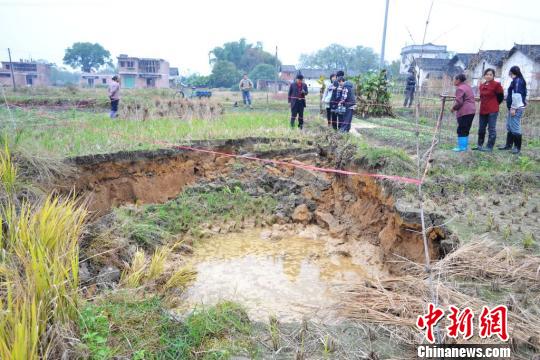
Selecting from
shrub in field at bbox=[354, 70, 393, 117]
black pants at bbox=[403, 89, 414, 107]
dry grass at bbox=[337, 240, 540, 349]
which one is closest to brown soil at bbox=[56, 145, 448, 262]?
dry grass at bbox=[337, 240, 540, 349]

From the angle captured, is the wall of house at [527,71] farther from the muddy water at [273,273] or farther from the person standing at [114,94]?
the person standing at [114,94]

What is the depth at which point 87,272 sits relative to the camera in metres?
4.40

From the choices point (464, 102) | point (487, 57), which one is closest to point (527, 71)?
point (487, 57)

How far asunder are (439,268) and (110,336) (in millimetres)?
3118

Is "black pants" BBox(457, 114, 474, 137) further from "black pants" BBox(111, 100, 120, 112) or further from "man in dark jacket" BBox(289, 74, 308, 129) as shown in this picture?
"black pants" BBox(111, 100, 120, 112)

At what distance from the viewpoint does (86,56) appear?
200 ft

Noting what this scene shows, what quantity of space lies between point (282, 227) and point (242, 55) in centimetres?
4531

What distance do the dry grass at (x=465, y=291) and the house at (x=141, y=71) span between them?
46855mm

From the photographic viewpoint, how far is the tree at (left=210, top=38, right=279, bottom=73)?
48475mm

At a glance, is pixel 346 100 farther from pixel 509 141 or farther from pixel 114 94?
pixel 114 94

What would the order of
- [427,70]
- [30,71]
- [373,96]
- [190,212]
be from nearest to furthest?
[190,212] < [427,70] < [373,96] < [30,71]

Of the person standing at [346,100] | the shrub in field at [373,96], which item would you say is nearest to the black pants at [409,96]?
the shrub in field at [373,96]

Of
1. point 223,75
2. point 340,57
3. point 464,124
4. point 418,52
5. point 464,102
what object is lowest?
point 464,124

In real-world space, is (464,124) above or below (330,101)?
below
